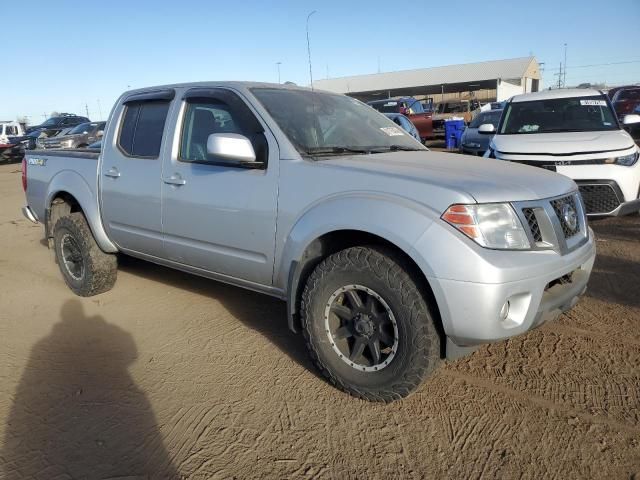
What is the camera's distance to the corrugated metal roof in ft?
134

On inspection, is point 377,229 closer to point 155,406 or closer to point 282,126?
point 282,126

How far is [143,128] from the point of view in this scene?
423 cm

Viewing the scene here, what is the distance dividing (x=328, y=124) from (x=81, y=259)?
2.82 metres

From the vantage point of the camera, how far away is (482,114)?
49.3ft

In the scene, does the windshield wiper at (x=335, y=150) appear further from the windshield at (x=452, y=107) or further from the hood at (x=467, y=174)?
the windshield at (x=452, y=107)

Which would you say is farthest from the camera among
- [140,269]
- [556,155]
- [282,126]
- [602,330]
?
[556,155]

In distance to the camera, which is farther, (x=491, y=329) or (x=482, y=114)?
(x=482, y=114)

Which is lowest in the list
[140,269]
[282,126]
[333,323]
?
[140,269]

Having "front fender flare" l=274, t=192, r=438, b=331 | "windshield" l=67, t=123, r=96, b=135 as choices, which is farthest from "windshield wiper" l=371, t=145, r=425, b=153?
"windshield" l=67, t=123, r=96, b=135

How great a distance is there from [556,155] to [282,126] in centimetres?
434

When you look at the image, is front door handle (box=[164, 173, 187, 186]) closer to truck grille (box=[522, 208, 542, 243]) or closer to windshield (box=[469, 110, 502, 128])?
truck grille (box=[522, 208, 542, 243])

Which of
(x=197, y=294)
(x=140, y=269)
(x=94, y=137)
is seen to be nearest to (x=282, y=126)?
(x=197, y=294)

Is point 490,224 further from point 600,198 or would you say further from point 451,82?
point 451,82

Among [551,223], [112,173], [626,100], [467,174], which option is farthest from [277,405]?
[626,100]
